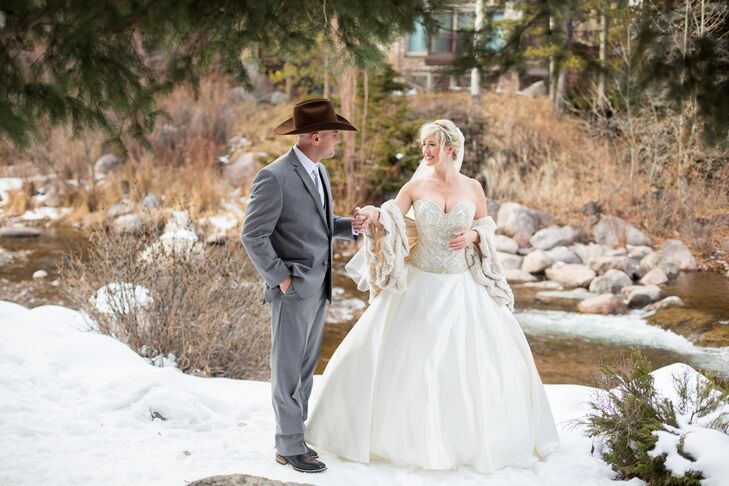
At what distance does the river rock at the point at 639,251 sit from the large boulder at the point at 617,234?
0.65ft

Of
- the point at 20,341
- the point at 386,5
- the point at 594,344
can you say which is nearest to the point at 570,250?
the point at 594,344

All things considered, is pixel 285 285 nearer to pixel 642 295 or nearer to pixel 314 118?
pixel 314 118

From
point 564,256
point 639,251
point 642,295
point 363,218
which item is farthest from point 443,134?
point 639,251

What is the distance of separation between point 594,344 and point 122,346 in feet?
18.2

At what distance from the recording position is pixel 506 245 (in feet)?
44.1

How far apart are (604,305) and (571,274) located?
1501 millimetres

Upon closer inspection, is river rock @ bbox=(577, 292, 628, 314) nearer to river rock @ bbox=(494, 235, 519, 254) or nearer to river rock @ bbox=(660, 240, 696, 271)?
river rock @ bbox=(660, 240, 696, 271)

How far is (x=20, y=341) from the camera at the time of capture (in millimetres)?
5957

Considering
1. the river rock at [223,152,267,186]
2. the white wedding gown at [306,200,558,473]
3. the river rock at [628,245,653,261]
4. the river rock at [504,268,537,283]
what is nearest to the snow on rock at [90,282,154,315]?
the white wedding gown at [306,200,558,473]

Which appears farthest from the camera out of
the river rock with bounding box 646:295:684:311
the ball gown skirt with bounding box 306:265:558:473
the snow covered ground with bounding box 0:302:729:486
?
the river rock with bounding box 646:295:684:311

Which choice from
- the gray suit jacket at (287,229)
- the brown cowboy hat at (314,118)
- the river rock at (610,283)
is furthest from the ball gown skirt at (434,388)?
the river rock at (610,283)

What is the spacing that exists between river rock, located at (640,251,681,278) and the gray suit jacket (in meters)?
9.05

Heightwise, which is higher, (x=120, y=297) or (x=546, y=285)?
(x=120, y=297)

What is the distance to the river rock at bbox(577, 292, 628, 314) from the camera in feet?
34.9
